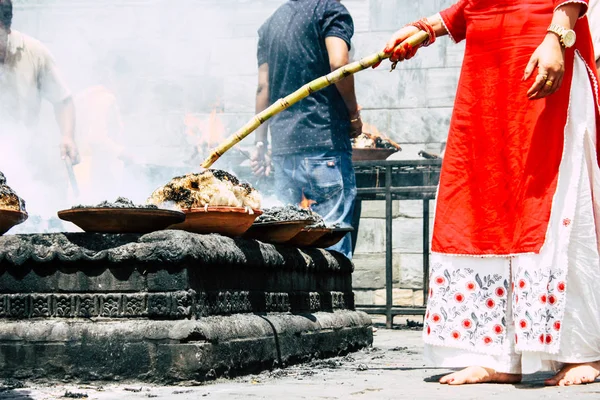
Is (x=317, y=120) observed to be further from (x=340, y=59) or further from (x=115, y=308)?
(x=115, y=308)

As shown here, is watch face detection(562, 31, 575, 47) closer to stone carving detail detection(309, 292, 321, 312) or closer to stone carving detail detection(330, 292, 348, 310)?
stone carving detail detection(309, 292, 321, 312)

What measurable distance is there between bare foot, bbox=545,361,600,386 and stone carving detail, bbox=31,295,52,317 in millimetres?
2169

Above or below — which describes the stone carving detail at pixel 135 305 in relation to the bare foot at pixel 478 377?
above

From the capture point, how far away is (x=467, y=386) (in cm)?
451

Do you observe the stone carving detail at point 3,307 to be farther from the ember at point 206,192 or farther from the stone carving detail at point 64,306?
the ember at point 206,192

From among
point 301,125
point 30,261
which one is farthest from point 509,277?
point 301,125

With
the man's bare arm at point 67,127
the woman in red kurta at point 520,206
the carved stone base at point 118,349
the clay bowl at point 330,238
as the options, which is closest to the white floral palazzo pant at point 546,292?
the woman in red kurta at point 520,206

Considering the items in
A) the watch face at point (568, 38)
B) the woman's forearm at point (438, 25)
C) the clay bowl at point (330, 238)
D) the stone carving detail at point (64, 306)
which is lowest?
the stone carving detail at point (64, 306)

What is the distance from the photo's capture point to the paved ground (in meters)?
4.09

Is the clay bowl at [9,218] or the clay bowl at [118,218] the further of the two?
the clay bowl at [9,218]

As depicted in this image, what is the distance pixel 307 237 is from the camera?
6352mm

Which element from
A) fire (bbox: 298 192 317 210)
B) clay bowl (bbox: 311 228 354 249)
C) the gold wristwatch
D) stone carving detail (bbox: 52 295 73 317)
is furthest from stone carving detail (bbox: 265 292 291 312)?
the gold wristwatch

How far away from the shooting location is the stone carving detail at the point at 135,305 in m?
4.54

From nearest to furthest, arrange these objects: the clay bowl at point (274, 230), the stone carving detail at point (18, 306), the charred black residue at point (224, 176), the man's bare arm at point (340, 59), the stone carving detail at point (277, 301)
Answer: the stone carving detail at point (18, 306) → the charred black residue at point (224, 176) → the stone carving detail at point (277, 301) → the clay bowl at point (274, 230) → the man's bare arm at point (340, 59)
